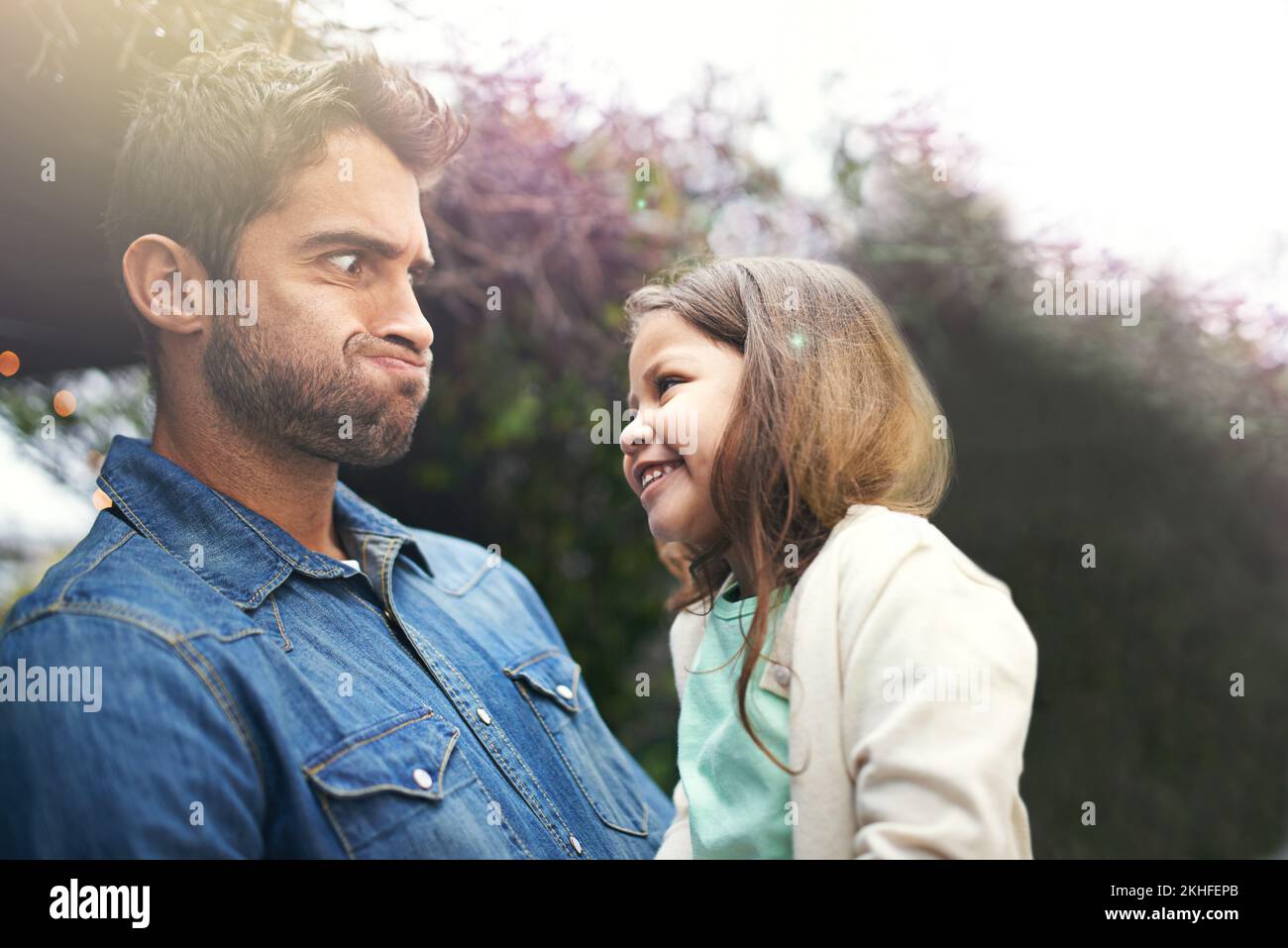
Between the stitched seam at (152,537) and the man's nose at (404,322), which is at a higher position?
the man's nose at (404,322)

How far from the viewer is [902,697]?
123 centimetres

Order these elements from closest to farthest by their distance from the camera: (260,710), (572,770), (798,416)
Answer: (260,710) < (798,416) < (572,770)

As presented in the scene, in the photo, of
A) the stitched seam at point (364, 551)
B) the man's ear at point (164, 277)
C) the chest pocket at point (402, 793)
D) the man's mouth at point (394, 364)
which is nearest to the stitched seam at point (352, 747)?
the chest pocket at point (402, 793)

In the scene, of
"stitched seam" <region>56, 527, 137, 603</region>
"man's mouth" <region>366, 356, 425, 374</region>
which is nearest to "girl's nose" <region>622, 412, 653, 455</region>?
"man's mouth" <region>366, 356, 425, 374</region>

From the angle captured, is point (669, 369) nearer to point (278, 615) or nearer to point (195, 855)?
point (278, 615)

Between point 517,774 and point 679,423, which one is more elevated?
point 679,423

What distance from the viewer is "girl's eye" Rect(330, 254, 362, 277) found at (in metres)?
1.57

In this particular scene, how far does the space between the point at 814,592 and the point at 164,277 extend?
1.15 m

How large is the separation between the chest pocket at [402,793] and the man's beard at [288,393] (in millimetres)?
482

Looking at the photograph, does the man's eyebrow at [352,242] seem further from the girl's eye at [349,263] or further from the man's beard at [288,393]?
the man's beard at [288,393]

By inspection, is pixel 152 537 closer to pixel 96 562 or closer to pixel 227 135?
pixel 96 562

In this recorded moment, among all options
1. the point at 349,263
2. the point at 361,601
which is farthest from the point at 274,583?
the point at 349,263

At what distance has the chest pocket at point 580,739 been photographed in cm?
174
